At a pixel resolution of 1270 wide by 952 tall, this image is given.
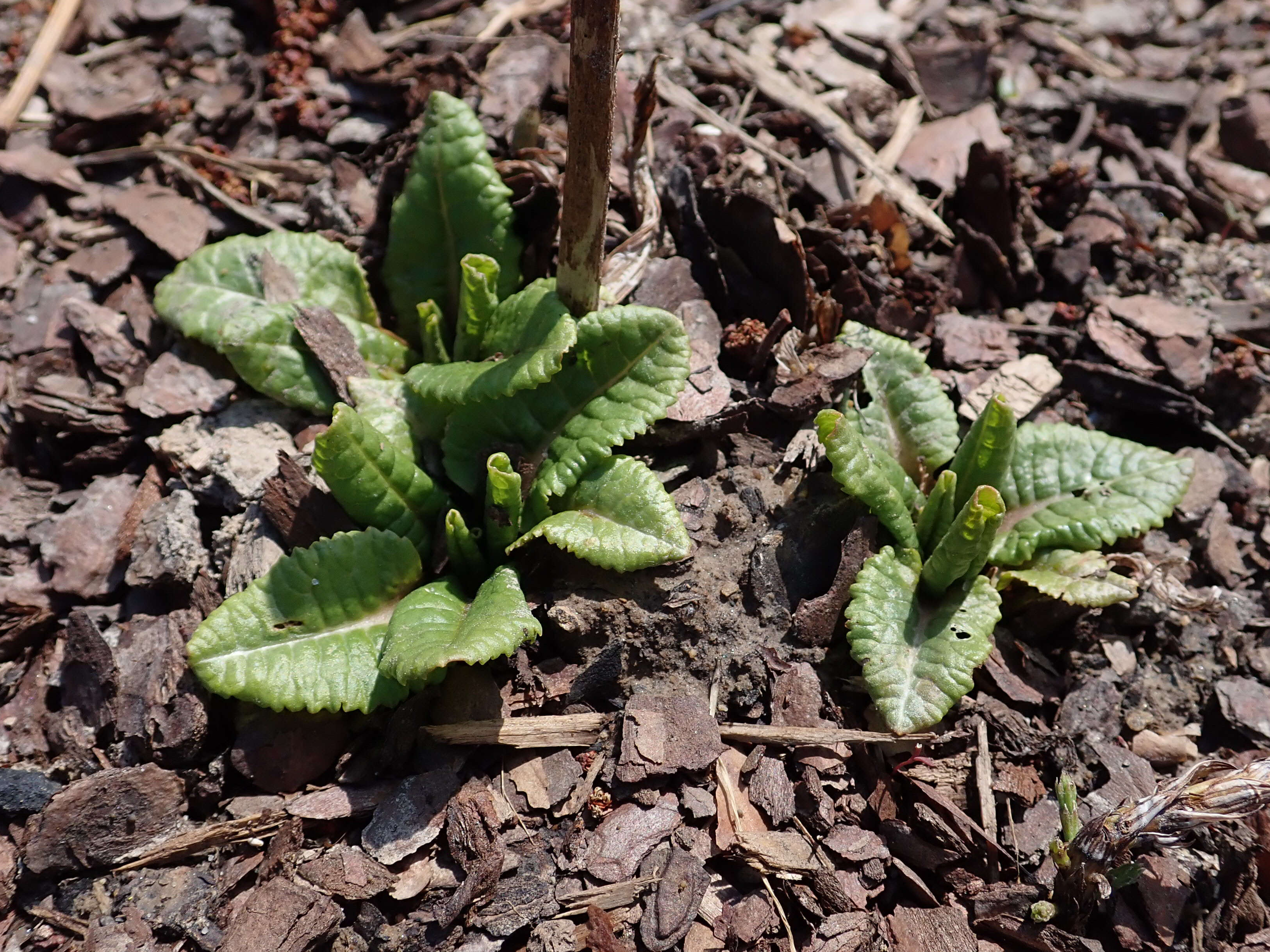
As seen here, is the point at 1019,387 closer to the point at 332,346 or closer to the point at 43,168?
the point at 332,346

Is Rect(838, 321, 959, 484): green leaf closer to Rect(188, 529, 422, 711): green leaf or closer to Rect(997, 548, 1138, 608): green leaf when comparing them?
Rect(997, 548, 1138, 608): green leaf

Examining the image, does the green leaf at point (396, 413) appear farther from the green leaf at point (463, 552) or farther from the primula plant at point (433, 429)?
the green leaf at point (463, 552)

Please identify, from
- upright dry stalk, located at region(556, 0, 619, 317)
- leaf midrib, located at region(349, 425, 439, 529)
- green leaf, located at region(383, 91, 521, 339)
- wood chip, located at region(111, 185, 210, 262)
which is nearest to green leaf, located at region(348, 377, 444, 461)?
leaf midrib, located at region(349, 425, 439, 529)

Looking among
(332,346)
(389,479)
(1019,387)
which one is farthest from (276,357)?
(1019,387)

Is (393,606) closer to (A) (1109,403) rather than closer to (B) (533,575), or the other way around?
(B) (533,575)

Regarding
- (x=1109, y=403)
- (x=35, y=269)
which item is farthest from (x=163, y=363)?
(x=1109, y=403)

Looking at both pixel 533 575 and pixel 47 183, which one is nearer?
pixel 533 575
